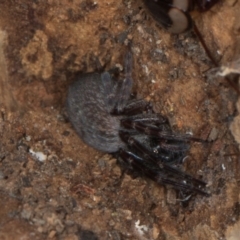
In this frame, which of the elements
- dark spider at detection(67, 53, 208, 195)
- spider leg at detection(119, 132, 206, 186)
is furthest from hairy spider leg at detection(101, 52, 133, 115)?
spider leg at detection(119, 132, 206, 186)

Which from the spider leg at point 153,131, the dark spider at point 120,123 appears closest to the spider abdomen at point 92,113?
the dark spider at point 120,123

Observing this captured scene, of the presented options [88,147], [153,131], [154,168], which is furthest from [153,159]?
[88,147]

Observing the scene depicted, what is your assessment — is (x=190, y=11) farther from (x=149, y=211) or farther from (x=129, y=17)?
(x=149, y=211)

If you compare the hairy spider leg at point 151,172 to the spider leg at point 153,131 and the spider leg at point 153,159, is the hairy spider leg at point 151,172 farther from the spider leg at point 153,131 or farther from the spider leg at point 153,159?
the spider leg at point 153,131

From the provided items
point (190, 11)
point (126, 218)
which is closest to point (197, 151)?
point (126, 218)

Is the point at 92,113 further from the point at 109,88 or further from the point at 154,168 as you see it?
the point at 154,168

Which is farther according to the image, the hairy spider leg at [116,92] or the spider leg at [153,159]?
the hairy spider leg at [116,92]
